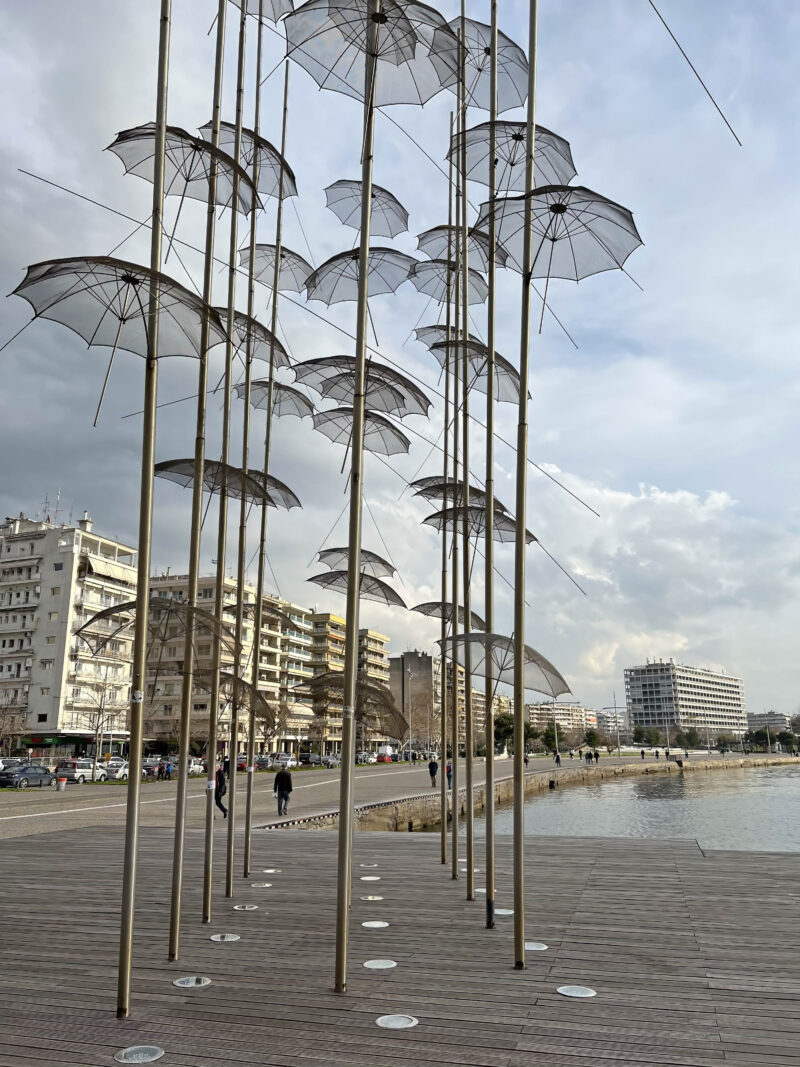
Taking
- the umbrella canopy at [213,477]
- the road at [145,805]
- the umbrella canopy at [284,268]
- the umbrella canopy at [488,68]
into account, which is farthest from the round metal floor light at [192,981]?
the road at [145,805]

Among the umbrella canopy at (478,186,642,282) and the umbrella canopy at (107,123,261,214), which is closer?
the umbrella canopy at (478,186,642,282)

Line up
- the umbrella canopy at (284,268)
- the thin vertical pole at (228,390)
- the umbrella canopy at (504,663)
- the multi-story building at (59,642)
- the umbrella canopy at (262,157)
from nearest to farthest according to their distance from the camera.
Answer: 1. the umbrella canopy at (504,663)
2. the thin vertical pole at (228,390)
3. the umbrella canopy at (262,157)
4. the umbrella canopy at (284,268)
5. the multi-story building at (59,642)

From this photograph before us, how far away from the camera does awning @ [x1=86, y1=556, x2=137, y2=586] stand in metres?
72.8

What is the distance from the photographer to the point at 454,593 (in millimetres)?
10664

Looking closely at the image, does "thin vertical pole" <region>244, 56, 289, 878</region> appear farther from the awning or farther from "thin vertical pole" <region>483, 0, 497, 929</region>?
the awning

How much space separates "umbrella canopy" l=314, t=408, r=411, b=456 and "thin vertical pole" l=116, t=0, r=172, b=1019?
560 cm

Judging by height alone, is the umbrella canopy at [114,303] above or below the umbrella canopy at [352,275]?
below

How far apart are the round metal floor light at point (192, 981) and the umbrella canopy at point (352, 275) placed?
8.40m

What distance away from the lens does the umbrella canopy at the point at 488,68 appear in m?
9.61

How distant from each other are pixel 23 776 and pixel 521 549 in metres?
41.2

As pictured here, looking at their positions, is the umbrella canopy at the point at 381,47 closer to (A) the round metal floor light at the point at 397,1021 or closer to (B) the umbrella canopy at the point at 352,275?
(B) the umbrella canopy at the point at 352,275

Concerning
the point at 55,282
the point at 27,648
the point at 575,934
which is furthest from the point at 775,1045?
the point at 27,648

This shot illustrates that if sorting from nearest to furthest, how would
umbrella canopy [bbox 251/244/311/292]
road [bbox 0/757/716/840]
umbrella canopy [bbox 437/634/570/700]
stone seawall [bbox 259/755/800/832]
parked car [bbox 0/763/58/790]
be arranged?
umbrella canopy [bbox 437/634/570/700]
umbrella canopy [bbox 251/244/311/292]
road [bbox 0/757/716/840]
stone seawall [bbox 259/755/800/832]
parked car [bbox 0/763/58/790]

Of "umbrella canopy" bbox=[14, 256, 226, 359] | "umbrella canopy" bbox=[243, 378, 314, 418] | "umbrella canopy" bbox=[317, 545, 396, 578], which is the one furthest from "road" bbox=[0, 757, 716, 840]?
"umbrella canopy" bbox=[14, 256, 226, 359]
